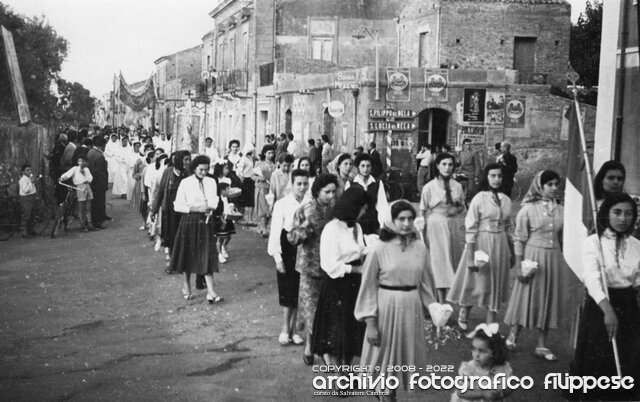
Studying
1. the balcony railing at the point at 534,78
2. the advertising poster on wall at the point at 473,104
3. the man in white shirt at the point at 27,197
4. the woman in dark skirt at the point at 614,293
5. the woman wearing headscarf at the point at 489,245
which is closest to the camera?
the woman in dark skirt at the point at 614,293

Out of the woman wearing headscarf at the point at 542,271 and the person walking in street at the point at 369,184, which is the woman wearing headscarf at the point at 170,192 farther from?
the woman wearing headscarf at the point at 542,271

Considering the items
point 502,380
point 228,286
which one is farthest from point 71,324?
point 502,380

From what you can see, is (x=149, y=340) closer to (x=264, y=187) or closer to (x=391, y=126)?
(x=264, y=187)

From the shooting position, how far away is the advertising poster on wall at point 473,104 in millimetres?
24891

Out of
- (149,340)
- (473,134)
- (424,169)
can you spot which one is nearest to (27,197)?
(149,340)

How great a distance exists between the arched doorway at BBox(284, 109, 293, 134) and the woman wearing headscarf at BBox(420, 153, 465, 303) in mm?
22828

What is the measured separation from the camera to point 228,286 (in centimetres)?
1134

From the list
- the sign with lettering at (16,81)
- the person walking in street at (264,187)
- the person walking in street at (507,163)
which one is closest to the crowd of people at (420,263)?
the person walking in street at (264,187)

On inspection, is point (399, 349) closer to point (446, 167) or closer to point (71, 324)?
point (446, 167)

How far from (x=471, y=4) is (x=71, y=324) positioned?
75.9ft

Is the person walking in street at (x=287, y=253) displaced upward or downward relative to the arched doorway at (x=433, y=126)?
downward

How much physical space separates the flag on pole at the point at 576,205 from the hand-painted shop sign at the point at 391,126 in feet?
58.0

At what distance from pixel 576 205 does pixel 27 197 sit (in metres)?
11.9

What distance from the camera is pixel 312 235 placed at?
7414 mm
